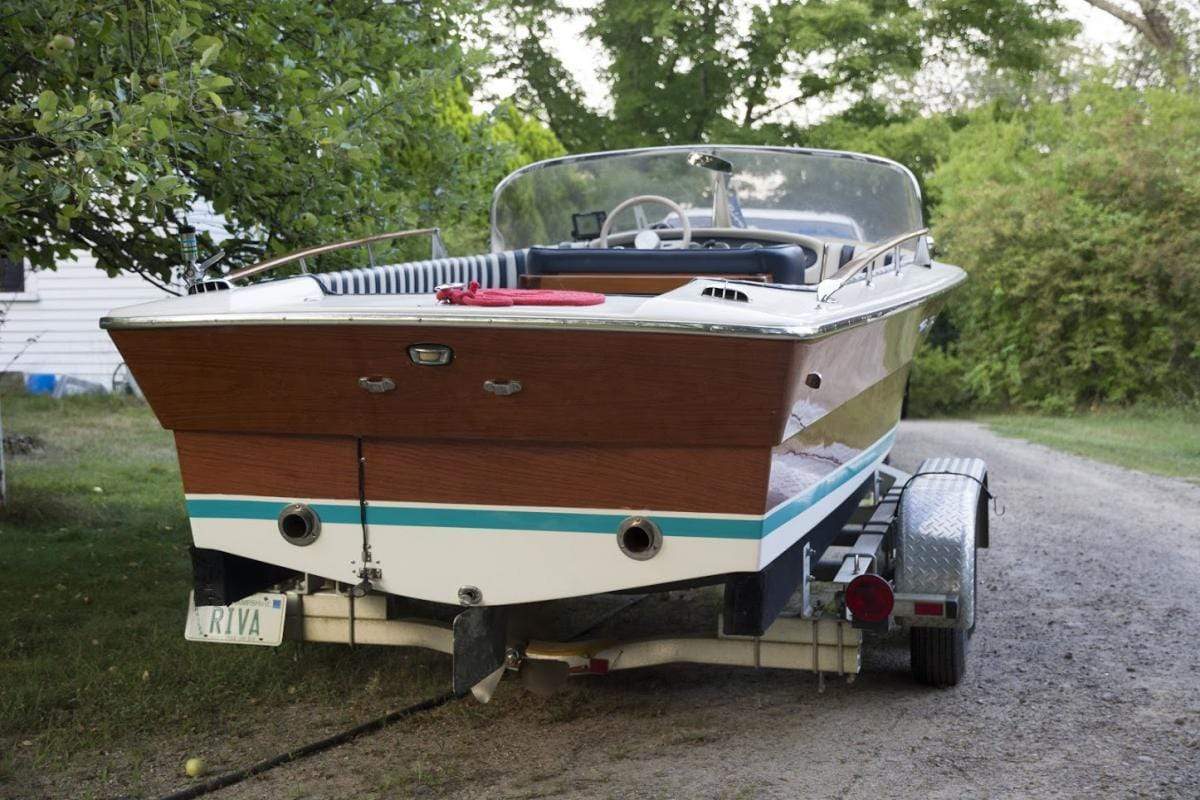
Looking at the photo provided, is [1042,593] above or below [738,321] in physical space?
below

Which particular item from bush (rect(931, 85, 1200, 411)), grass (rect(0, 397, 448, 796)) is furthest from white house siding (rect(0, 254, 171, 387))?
bush (rect(931, 85, 1200, 411))

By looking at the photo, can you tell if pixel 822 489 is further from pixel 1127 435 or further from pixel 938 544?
pixel 1127 435

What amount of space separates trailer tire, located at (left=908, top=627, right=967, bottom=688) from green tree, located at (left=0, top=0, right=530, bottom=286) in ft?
9.59

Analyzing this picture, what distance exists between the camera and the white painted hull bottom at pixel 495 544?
12.8 feet

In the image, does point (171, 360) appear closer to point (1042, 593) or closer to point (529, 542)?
point (529, 542)

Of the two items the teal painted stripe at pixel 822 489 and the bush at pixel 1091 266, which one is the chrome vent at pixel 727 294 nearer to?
the teal painted stripe at pixel 822 489

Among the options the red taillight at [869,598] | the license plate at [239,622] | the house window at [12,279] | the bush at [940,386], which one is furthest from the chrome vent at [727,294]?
the bush at [940,386]

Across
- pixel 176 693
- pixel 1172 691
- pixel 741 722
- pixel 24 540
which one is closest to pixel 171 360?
pixel 176 693

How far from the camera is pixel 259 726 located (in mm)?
4715

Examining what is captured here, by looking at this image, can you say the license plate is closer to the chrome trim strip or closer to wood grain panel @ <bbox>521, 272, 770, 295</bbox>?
the chrome trim strip

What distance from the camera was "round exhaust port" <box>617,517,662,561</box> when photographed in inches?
155

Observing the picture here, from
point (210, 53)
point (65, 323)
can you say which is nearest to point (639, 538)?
point (210, 53)

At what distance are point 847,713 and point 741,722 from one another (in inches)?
14.8

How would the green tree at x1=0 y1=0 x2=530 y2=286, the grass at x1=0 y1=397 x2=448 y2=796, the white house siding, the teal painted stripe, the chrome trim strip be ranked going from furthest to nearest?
1. the white house siding
2. the green tree at x1=0 y1=0 x2=530 y2=286
3. the grass at x1=0 y1=397 x2=448 y2=796
4. the teal painted stripe
5. the chrome trim strip
